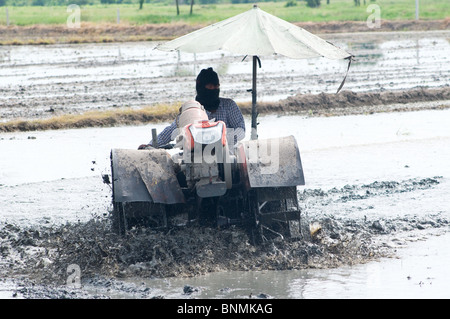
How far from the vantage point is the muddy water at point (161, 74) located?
722 inches

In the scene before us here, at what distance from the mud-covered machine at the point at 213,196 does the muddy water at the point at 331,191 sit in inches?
22.5

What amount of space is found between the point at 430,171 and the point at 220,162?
5262mm

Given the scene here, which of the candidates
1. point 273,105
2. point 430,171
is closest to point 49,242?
point 430,171

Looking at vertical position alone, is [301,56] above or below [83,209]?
above

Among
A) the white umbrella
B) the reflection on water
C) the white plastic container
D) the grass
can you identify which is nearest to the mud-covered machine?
the white plastic container

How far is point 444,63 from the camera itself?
2444 centimetres

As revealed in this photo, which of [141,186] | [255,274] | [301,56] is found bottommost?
[255,274]

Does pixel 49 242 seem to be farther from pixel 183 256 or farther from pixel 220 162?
pixel 220 162

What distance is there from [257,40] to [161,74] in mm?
16078

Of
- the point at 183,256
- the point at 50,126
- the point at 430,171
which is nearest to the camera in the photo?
the point at 183,256

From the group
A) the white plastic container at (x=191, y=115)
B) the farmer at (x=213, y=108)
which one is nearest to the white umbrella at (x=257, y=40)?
the farmer at (x=213, y=108)

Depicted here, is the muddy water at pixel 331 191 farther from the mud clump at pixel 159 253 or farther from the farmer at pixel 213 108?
the farmer at pixel 213 108

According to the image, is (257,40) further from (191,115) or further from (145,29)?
(145,29)

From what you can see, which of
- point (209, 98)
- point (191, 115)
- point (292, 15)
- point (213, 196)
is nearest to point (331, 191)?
point (209, 98)
